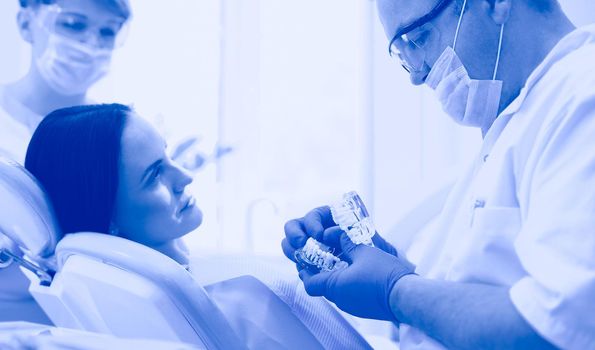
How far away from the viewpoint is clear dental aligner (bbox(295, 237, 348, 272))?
3.19 ft

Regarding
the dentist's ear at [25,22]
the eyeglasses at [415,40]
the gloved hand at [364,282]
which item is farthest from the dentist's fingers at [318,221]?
the dentist's ear at [25,22]

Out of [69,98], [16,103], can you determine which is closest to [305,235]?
[69,98]

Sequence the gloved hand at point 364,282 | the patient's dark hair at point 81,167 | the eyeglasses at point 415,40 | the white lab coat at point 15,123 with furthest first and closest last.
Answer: the white lab coat at point 15,123 < the patient's dark hair at point 81,167 < the eyeglasses at point 415,40 < the gloved hand at point 364,282

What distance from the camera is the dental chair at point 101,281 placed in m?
0.87

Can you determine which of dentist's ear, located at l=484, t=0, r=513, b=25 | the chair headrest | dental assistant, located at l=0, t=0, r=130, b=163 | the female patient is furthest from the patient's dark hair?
dentist's ear, located at l=484, t=0, r=513, b=25

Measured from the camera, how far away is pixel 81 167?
1.19 metres

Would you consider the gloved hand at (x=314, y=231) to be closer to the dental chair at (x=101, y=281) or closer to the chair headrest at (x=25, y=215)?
the dental chair at (x=101, y=281)

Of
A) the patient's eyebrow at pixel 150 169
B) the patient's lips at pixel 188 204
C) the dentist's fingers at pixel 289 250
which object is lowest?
the dentist's fingers at pixel 289 250

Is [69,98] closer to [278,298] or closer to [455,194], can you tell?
[278,298]

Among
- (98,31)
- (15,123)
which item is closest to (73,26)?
(98,31)

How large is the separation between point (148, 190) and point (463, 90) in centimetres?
73

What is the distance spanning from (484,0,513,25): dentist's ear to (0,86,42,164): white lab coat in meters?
1.39

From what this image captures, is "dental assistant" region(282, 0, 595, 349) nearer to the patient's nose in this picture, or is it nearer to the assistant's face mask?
the assistant's face mask

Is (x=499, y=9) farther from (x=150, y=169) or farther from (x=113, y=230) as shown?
(x=113, y=230)
